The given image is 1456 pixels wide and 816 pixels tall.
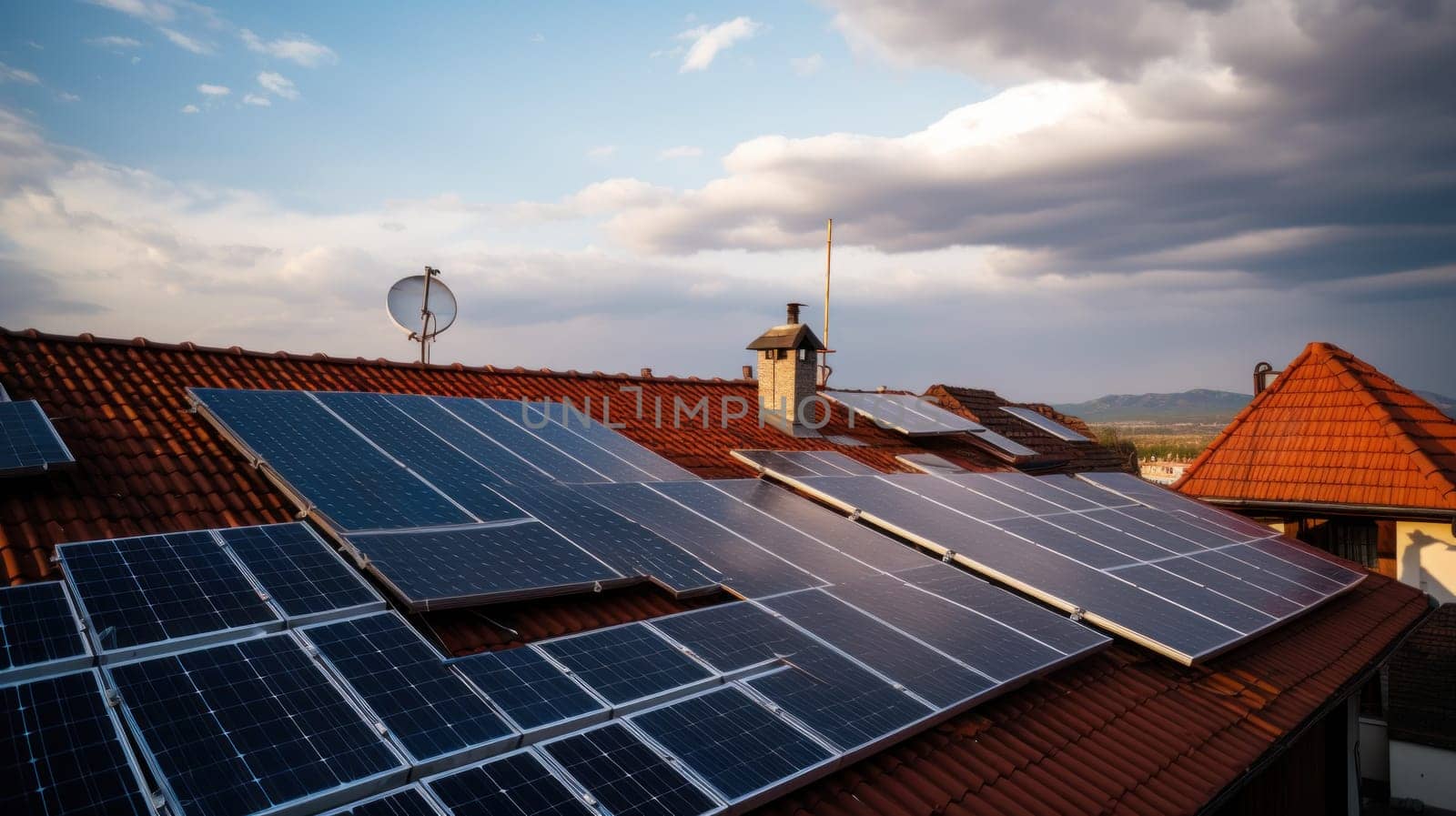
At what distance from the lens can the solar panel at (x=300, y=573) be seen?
5.12m

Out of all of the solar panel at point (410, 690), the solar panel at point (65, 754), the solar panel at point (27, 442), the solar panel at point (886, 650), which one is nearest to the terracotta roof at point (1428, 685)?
the solar panel at point (886, 650)

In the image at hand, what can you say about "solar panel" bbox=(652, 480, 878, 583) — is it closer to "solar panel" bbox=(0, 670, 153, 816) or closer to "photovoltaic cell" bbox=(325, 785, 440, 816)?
"photovoltaic cell" bbox=(325, 785, 440, 816)

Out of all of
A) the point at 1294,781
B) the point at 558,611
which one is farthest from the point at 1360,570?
the point at 558,611

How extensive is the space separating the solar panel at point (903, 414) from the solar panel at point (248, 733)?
13.5 meters

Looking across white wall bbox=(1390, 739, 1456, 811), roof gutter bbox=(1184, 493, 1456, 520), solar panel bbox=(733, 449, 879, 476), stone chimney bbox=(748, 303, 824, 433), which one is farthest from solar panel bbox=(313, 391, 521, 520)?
white wall bbox=(1390, 739, 1456, 811)

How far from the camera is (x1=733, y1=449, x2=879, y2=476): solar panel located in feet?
36.7

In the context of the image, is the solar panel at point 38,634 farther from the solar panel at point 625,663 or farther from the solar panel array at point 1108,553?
the solar panel array at point 1108,553

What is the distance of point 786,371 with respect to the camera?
1636cm

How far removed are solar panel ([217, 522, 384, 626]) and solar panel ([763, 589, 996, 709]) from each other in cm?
304

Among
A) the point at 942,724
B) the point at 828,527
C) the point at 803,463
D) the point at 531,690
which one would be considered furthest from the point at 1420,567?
the point at 531,690

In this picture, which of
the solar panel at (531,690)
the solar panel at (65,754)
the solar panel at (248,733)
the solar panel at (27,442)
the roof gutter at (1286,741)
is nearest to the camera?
the solar panel at (65,754)

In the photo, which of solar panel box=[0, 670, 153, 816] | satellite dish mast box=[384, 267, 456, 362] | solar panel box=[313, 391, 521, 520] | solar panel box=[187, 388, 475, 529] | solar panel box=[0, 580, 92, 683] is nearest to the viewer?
solar panel box=[0, 670, 153, 816]

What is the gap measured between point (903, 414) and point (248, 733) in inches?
601

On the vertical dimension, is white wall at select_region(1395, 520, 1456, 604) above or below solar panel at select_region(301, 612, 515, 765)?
below
